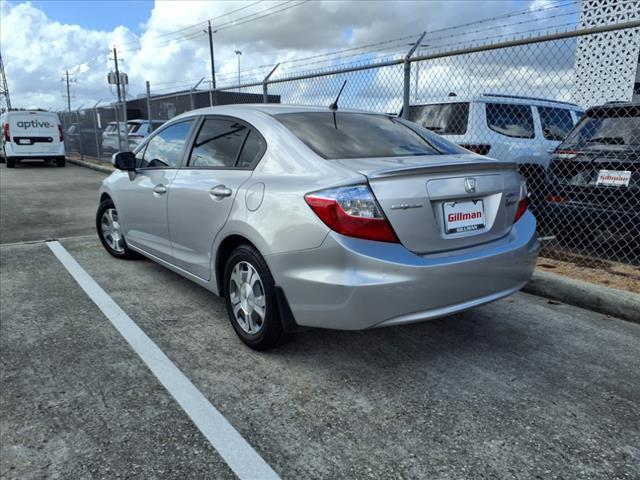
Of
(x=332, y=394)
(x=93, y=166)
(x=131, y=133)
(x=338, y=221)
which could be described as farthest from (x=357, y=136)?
(x=93, y=166)

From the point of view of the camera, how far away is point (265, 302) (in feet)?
9.56

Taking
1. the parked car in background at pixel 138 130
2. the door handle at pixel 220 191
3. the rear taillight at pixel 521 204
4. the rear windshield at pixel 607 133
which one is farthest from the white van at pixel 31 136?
the rear taillight at pixel 521 204

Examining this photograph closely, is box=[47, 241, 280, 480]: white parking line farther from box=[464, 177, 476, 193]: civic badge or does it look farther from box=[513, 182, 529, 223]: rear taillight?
box=[513, 182, 529, 223]: rear taillight

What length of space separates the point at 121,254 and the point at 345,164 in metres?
3.39

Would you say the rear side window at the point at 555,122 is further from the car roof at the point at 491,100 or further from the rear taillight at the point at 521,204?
the rear taillight at the point at 521,204

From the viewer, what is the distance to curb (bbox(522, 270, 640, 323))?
3.73 metres

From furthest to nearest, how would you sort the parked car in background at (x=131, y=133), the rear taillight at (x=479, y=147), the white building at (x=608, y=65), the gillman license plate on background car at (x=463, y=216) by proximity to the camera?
the white building at (x=608, y=65)
the parked car in background at (x=131, y=133)
the rear taillight at (x=479, y=147)
the gillman license plate on background car at (x=463, y=216)

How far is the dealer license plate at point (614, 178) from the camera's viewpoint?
4.47 m

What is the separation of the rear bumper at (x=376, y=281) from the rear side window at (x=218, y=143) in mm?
978

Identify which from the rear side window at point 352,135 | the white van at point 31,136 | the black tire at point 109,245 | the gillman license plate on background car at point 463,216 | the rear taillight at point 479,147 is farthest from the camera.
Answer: the white van at point 31,136

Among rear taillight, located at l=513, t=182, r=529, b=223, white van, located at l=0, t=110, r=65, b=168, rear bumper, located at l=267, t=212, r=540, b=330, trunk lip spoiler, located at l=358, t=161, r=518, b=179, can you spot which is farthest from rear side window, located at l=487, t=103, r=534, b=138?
white van, located at l=0, t=110, r=65, b=168

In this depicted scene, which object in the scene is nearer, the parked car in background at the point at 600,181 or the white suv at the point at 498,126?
the parked car in background at the point at 600,181

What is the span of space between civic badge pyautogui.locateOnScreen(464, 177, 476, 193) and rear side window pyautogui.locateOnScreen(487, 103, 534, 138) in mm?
4266

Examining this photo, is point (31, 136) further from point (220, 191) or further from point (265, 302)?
point (265, 302)
